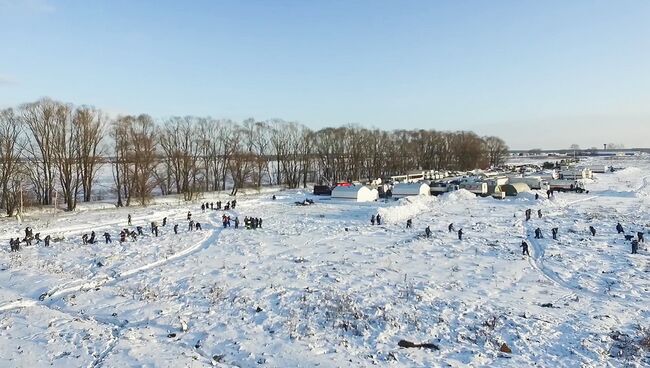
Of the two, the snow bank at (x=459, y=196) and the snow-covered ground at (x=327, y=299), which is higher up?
the snow bank at (x=459, y=196)

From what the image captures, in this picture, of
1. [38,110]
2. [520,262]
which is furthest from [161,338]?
[38,110]

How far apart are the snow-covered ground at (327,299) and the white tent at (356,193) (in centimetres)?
2210

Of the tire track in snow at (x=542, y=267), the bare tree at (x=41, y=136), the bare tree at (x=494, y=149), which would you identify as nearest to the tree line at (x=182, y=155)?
the bare tree at (x=41, y=136)

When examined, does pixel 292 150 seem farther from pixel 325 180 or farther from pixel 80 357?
pixel 80 357

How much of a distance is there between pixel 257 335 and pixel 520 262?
15630 mm

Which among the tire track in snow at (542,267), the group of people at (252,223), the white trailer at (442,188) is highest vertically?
the white trailer at (442,188)

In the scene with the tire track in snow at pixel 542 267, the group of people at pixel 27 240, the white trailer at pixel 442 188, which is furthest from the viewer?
the white trailer at pixel 442 188

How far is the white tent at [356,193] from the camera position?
186ft

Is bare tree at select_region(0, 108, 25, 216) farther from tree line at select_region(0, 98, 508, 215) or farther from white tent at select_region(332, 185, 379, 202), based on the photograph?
white tent at select_region(332, 185, 379, 202)

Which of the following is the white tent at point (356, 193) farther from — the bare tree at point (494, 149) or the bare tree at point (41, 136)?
the bare tree at point (494, 149)

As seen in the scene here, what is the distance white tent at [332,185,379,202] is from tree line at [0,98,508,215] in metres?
19.7

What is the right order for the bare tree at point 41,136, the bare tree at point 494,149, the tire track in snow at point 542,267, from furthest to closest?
the bare tree at point 494,149 < the bare tree at point 41,136 < the tire track in snow at point 542,267

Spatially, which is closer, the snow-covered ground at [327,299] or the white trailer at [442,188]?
the snow-covered ground at [327,299]

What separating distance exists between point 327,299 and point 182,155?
5813 centimetres
